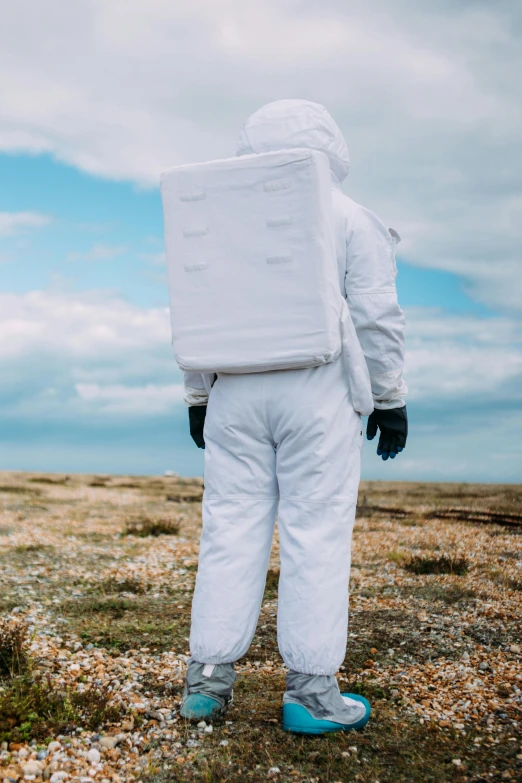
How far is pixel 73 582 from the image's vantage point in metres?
7.71

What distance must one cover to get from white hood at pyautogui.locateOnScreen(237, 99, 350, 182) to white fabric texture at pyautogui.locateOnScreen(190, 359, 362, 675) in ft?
4.38

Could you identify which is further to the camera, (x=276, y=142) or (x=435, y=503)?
(x=435, y=503)

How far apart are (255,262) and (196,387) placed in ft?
3.40

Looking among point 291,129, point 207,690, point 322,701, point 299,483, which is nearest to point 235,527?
point 299,483

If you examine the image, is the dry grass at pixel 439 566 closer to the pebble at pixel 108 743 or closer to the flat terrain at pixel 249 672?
the flat terrain at pixel 249 672

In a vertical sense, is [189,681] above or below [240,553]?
below

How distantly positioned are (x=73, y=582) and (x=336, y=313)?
5.13 metres

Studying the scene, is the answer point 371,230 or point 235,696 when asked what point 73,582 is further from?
point 371,230

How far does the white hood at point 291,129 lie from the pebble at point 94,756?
11.5ft

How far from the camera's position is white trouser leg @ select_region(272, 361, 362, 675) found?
3.99 meters

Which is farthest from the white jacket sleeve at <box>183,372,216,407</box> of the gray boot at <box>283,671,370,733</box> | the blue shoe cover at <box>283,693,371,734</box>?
the blue shoe cover at <box>283,693,371,734</box>

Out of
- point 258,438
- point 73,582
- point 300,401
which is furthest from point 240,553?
point 73,582

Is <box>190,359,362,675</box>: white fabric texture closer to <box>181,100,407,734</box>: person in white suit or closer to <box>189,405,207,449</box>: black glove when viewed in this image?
<box>181,100,407,734</box>: person in white suit

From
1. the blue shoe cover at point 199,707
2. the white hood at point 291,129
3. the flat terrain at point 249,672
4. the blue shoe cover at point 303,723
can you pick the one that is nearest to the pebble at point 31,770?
the flat terrain at point 249,672
